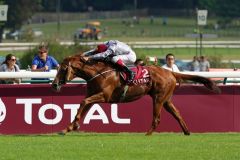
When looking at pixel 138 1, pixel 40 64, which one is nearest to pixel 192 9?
pixel 138 1

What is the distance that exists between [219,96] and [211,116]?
→ 38 centimetres

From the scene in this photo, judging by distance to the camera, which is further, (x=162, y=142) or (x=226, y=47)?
Result: (x=226, y=47)

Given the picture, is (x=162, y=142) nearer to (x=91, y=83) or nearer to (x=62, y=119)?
(x=91, y=83)

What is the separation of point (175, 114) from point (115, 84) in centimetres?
112

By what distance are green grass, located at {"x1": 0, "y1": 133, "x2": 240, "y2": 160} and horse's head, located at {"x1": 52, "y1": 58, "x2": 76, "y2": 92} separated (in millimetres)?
1044

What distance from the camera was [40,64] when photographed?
1884cm

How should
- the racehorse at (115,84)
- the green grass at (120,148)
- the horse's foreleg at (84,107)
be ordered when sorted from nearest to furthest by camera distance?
the green grass at (120,148) < the horse's foreleg at (84,107) < the racehorse at (115,84)

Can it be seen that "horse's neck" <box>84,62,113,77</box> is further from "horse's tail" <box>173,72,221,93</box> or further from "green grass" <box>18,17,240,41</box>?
"green grass" <box>18,17,240,41</box>

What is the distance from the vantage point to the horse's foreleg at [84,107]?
15586 mm

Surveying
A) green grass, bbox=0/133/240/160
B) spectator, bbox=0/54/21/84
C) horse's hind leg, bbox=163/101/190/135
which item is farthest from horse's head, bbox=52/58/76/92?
spectator, bbox=0/54/21/84

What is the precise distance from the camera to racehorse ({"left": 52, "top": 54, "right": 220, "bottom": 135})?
642 inches

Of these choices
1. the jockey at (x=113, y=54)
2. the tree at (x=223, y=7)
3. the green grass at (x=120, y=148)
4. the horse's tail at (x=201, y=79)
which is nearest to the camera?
the green grass at (x=120, y=148)

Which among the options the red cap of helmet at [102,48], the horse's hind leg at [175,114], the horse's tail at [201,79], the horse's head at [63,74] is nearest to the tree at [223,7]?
the horse's tail at [201,79]

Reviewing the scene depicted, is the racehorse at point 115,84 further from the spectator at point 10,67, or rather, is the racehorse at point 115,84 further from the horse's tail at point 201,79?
the spectator at point 10,67
